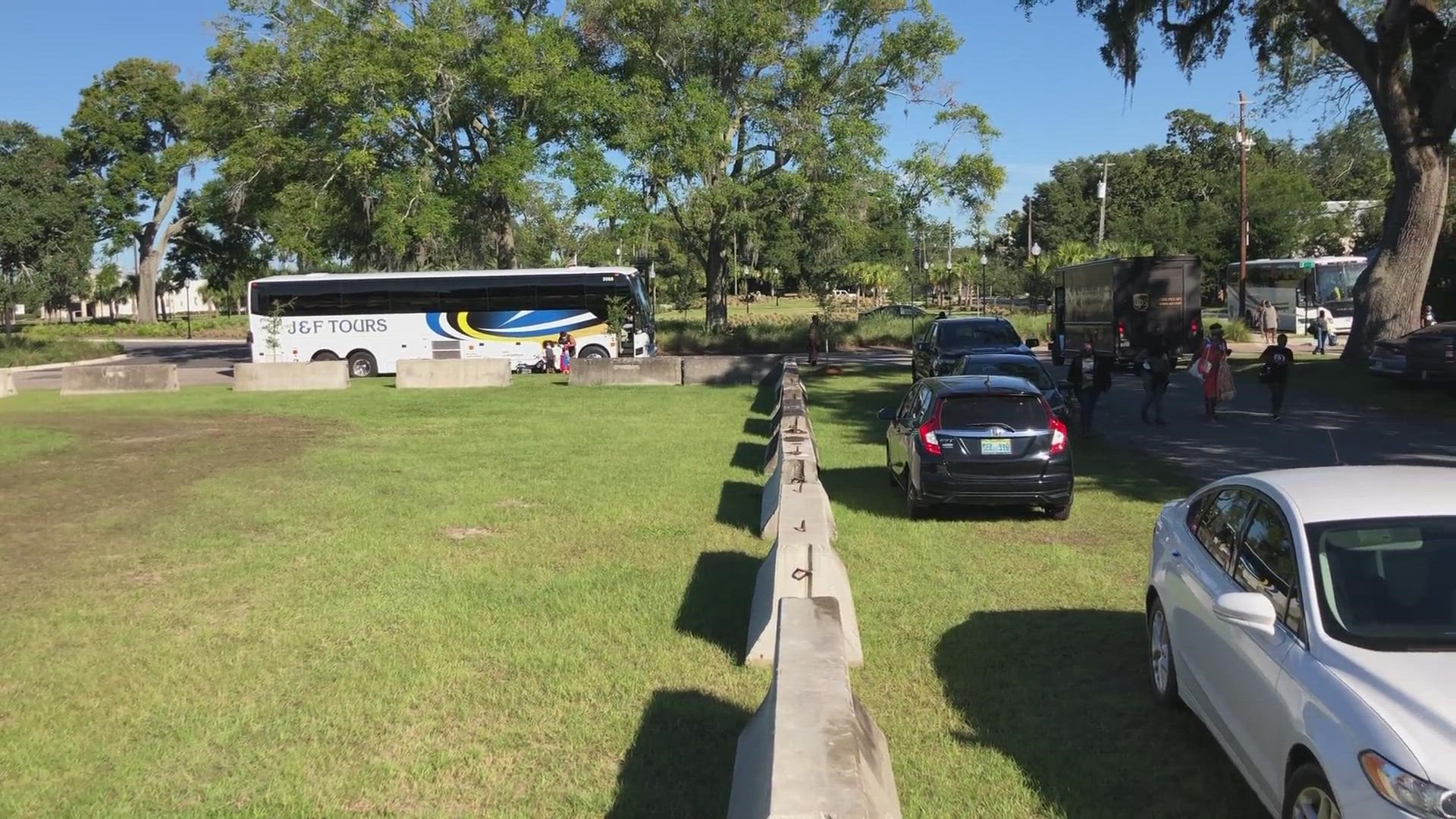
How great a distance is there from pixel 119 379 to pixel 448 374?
8.75m

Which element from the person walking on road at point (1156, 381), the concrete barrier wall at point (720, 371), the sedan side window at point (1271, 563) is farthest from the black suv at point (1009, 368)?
the concrete barrier wall at point (720, 371)

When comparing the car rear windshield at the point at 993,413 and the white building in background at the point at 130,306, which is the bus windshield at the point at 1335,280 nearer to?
the car rear windshield at the point at 993,413

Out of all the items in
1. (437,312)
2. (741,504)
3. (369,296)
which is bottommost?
(741,504)

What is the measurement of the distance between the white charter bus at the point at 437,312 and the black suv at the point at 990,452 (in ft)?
82.8

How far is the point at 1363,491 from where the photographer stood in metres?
4.97

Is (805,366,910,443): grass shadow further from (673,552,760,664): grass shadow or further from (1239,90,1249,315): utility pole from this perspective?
(1239,90,1249,315): utility pole

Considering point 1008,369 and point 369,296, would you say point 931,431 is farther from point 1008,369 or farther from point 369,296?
point 369,296

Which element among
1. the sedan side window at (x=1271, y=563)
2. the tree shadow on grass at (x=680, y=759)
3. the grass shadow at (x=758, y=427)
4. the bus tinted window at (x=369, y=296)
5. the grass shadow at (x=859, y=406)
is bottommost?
the tree shadow on grass at (x=680, y=759)

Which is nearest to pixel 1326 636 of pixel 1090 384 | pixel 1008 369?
pixel 1008 369

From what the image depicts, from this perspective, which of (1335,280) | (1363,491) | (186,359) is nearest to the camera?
(1363,491)

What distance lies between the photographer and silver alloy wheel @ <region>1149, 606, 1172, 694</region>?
5.92m

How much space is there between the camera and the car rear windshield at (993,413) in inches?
430

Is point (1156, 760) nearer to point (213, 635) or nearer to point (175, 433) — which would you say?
point (213, 635)

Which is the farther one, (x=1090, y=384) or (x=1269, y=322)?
(x=1269, y=322)
